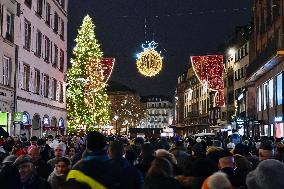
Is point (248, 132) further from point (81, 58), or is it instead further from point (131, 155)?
point (131, 155)

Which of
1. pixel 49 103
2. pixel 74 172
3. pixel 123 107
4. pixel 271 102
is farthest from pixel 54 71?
pixel 123 107

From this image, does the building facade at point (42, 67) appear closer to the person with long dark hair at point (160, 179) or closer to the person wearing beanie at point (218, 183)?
the person with long dark hair at point (160, 179)

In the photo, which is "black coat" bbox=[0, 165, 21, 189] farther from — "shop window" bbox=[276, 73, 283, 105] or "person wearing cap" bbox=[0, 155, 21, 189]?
"shop window" bbox=[276, 73, 283, 105]

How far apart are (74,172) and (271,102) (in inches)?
1557

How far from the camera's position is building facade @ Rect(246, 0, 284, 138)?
37.7 meters

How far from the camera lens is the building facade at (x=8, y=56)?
1224 inches

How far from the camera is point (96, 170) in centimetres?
574

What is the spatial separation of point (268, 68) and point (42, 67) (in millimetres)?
18460

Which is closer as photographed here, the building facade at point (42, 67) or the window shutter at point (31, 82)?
the building facade at point (42, 67)

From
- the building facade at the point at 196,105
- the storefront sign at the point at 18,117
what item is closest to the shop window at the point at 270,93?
the storefront sign at the point at 18,117

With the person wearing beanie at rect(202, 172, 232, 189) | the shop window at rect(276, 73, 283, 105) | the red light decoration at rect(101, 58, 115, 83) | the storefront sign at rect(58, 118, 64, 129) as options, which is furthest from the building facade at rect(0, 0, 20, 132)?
the person wearing beanie at rect(202, 172, 232, 189)

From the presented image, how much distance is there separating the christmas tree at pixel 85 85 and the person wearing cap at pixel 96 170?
52631 millimetres

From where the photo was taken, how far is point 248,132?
52.7m

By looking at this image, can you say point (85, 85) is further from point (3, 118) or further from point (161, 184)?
point (161, 184)
